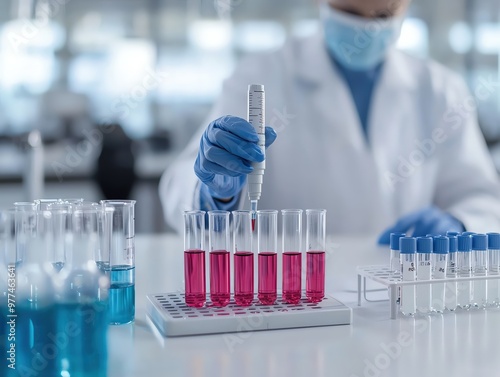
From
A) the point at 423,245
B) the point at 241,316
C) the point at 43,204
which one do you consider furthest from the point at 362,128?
the point at 43,204

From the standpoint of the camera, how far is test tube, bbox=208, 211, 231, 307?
5.08 feet

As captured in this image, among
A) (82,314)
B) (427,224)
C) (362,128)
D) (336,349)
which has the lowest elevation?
(336,349)

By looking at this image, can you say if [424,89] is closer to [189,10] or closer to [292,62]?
[292,62]

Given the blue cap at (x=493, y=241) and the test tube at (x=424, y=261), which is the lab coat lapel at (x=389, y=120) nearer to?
the blue cap at (x=493, y=241)

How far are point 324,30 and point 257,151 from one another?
1.53 meters

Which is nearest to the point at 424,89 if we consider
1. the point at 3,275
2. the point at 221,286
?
the point at 221,286

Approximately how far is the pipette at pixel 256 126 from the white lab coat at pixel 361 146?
1185 mm

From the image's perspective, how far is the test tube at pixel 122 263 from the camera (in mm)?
1535

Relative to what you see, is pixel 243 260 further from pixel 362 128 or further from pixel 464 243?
pixel 362 128

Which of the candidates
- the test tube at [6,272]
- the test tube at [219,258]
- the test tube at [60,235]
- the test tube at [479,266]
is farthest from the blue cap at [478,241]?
the test tube at [6,272]

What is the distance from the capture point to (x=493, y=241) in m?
1.72

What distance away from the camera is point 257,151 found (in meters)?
1.60

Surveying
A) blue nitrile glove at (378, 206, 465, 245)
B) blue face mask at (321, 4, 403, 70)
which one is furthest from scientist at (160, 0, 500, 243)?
blue nitrile glove at (378, 206, 465, 245)

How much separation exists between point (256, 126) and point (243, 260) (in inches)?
13.5
